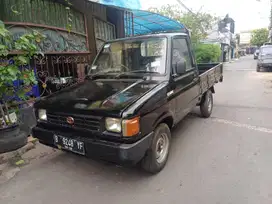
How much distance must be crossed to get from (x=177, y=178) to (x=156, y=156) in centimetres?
42

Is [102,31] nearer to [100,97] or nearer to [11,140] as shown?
[11,140]

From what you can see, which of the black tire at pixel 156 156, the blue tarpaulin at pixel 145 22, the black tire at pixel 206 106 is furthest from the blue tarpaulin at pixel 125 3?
the black tire at pixel 156 156

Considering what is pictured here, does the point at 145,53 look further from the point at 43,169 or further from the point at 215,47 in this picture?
the point at 215,47

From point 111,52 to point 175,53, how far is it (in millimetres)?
1193

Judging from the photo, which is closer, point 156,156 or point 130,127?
point 130,127

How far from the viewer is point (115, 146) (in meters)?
2.38

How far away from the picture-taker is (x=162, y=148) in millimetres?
3180

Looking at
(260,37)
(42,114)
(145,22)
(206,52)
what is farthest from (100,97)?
(260,37)

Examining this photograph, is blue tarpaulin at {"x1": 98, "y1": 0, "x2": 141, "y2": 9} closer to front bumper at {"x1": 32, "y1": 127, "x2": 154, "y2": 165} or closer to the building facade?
the building facade

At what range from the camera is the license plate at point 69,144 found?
2.62 metres

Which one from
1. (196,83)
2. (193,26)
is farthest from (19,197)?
(193,26)

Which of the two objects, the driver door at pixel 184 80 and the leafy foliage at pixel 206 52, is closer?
→ the driver door at pixel 184 80

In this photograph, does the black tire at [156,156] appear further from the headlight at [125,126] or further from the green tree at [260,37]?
the green tree at [260,37]

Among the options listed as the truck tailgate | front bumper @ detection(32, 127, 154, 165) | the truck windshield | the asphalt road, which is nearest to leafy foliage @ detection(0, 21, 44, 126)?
the truck windshield
